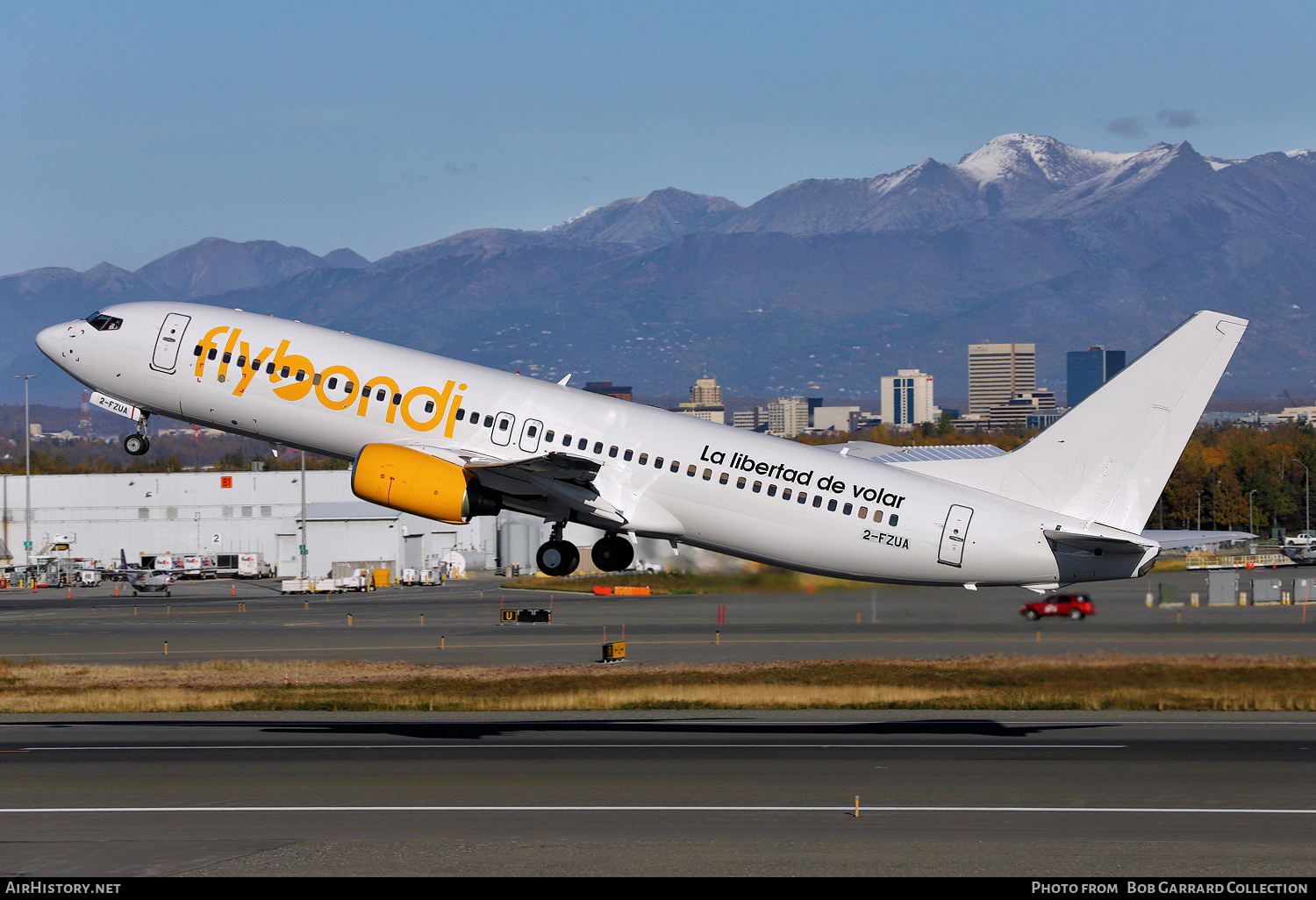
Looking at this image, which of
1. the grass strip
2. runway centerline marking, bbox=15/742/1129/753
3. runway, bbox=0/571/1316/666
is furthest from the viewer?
runway, bbox=0/571/1316/666

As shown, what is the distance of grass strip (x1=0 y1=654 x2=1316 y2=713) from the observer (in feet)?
175

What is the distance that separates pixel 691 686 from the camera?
5816 centimetres

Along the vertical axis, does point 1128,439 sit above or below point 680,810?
above

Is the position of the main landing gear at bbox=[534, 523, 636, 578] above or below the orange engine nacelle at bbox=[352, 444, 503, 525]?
below

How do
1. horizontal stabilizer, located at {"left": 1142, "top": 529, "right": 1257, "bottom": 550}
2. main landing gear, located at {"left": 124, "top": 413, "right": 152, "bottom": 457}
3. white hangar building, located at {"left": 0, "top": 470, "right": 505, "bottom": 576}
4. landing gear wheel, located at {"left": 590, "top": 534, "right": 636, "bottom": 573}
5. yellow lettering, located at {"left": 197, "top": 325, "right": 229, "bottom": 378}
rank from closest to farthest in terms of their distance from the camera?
horizontal stabilizer, located at {"left": 1142, "top": 529, "right": 1257, "bottom": 550}
landing gear wheel, located at {"left": 590, "top": 534, "right": 636, "bottom": 573}
yellow lettering, located at {"left": 197, "top": 325, "right": 229, "bottom": 378}
main landing gear, located at {"left": 124, "top": 413, "right": 152, "bottom": 457}
white hangar building, located at {"left": 0, "top": 470, "right": 505, "bottom": 576}

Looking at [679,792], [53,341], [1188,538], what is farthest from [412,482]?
[1188,538]

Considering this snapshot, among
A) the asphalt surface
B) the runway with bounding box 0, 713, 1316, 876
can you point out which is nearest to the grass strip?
the asphalt surface

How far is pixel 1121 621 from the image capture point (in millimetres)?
74500

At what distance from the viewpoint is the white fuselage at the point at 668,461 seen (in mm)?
40031

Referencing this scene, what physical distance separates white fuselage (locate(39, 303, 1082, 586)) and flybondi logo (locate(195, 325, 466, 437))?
0.12 feet

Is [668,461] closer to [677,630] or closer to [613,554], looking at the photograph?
[613,554]

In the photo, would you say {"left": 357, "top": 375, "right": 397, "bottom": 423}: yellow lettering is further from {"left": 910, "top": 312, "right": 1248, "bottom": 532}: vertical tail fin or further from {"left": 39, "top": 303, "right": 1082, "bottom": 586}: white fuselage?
{"left": 910, "top": 312, "right": 1248, "bottom": 532}: vertical tail fin

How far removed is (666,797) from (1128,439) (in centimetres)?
1663

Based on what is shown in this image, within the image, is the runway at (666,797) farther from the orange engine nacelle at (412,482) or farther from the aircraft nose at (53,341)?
the aircraft nose at (53,341)
